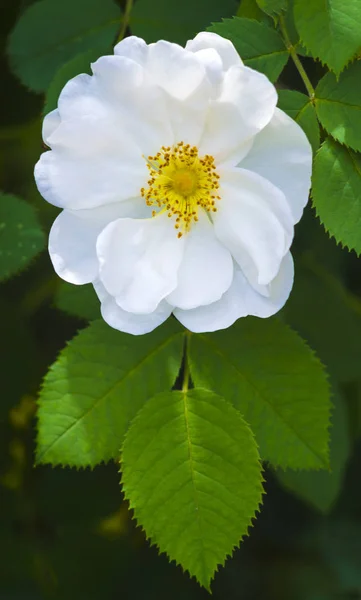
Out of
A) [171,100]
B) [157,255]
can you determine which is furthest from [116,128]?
[157,255]

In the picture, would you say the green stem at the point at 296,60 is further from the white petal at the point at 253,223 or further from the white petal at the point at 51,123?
the white petal at the point at 51,123

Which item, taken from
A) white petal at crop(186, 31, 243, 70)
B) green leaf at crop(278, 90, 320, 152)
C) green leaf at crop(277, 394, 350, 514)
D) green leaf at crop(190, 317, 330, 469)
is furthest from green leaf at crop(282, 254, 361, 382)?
Answer: white petal at crop(186, 31, 243, 70)

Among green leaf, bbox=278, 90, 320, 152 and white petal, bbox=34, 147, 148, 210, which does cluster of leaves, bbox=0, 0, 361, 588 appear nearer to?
green leaf, bbox=278, 90, 320, 152

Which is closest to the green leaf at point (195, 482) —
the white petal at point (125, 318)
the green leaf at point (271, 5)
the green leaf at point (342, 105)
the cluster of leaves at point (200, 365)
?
the cluster of leaves at point (200, 365)

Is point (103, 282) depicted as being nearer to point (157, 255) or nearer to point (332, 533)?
point (157, 255)

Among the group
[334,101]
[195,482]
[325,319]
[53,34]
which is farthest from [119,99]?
[325,319]

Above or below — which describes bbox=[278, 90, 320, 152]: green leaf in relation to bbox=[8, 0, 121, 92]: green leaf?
above

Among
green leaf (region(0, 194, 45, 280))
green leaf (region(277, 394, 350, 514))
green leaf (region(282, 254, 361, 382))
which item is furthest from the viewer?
green leaf (region(282, 254, 361, 382))
